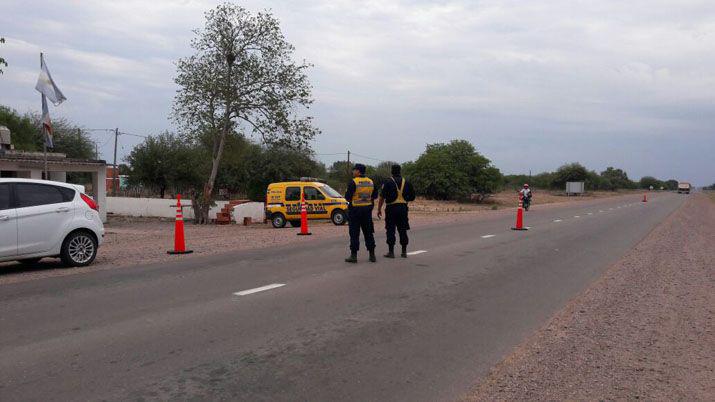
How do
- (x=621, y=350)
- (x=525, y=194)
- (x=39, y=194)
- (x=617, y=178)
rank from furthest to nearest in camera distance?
1. (x=617, y=178)
2. (x=525, y=194)
3. (x=39, y=194)
4. (x=621, y=350)

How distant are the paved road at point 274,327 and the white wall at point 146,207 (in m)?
27.7

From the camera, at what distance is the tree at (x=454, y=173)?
55.6 m

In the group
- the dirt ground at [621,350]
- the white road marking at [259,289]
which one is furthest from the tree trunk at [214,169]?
the dirt ground at [621,350]

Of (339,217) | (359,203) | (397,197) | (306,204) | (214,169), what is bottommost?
(339,217)

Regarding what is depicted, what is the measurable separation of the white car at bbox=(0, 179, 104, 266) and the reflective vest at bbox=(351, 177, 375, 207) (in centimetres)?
499

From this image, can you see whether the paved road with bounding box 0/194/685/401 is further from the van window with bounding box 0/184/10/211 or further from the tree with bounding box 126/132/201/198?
the tree with bounding box 126/132/201/198

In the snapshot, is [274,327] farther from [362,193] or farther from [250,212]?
[250,212]

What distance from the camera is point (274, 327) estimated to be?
21.4 feet

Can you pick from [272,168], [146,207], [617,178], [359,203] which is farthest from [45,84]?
[617,178]

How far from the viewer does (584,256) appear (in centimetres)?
1397

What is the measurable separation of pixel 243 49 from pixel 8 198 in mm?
21702

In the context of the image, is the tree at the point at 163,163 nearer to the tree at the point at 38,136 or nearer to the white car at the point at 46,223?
the tree at the point at 38,136

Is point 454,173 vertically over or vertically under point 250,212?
over

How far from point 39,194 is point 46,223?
0.56 m
